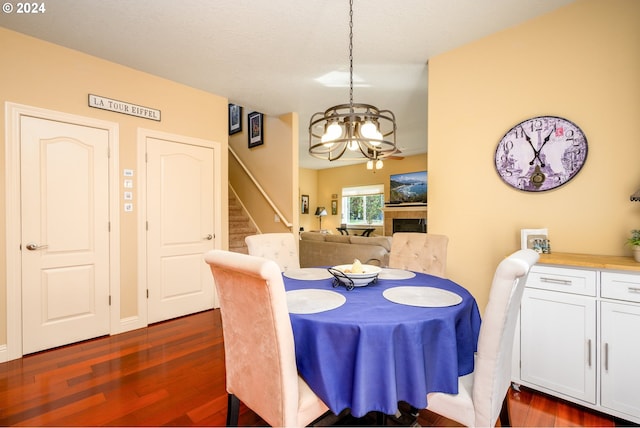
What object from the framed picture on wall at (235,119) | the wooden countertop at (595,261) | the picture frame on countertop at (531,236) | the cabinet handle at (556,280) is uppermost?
the framed picture on wall at (235,119)

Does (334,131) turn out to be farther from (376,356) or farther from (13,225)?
(13,225)

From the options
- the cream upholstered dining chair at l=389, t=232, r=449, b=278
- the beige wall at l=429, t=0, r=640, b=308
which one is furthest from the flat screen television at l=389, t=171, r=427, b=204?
the cream upholstered dining chair at l=389, t=232, r=449, b=278

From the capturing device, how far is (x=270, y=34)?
2.55 m

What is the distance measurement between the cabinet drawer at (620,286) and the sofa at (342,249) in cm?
242

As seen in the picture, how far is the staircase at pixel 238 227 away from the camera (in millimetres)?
4863

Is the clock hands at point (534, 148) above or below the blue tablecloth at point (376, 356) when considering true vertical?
above

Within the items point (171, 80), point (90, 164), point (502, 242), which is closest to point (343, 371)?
point (502, 242)

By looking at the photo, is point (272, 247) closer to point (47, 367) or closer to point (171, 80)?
point (47, 367)

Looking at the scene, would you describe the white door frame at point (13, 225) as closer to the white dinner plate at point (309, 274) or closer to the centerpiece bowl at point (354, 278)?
the white dinner plate at point (309, 274)

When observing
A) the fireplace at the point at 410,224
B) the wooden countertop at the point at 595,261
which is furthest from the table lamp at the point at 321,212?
the wooden countertop at the point at 595,261

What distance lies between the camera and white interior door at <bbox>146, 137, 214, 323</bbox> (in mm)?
3297

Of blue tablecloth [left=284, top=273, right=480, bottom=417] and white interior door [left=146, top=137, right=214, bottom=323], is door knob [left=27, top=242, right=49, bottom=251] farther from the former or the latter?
blue tablecloth [left=284, top=273, right=480, bottom=417]

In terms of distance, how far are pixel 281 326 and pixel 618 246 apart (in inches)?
92.9

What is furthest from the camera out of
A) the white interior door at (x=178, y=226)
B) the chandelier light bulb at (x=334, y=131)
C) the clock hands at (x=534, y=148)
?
the white interior door at (x=178, y=226)
